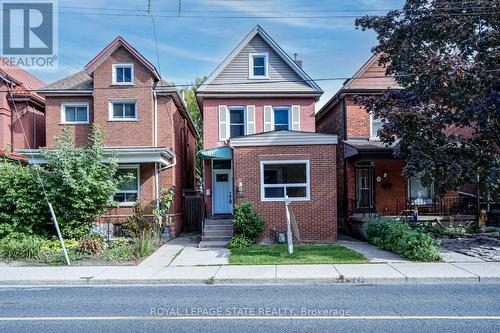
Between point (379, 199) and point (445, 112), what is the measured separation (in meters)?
7.13

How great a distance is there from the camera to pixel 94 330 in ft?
19.5

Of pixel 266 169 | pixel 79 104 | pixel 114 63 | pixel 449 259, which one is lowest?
pixel 449 259

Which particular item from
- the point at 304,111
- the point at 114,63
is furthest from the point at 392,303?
the point at 114,63

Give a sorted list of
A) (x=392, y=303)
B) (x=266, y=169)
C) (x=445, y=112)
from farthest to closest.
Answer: (x=266, y=169) < (x=445, y=112) < (x=392, y=303)

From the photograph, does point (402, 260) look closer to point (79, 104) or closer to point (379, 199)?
point (379, 199)

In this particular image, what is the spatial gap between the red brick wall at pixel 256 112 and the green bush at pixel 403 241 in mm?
6911

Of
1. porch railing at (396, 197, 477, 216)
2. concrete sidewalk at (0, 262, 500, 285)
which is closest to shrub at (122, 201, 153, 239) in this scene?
concrete sidewalk at (0, 262, 500, 285)

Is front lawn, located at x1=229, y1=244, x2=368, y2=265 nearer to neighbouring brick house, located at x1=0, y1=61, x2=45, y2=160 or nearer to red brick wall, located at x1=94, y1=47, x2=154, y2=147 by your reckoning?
red brick wall, located at x1=94, y1=47, x2=154, y2=147

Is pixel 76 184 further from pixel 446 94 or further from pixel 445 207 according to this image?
pixel 445 207

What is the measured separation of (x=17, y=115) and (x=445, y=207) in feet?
69.7

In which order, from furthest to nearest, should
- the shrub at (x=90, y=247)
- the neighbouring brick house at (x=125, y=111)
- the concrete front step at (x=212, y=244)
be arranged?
the neighbouring brick house at (x=125, y=111) < the concrete front step at (x=212, y=244) < the shrub at (x=90, y=247)

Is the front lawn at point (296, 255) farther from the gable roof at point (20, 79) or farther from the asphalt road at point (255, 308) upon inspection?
the gable roof at point (20, 79)

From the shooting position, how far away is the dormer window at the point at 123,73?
63.1 feet

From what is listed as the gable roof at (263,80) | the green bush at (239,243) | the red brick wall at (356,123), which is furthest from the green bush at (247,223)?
the red brick wall at (356,123)
